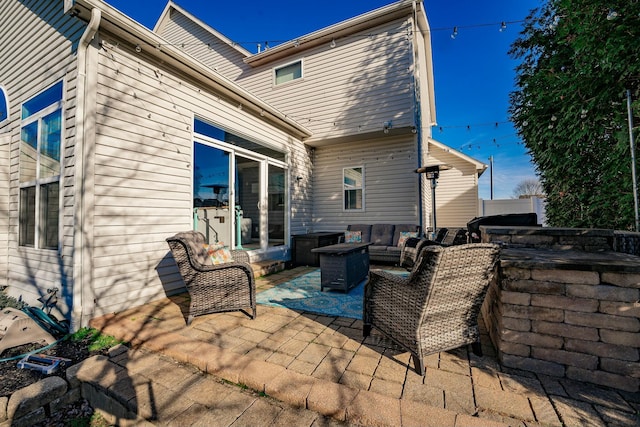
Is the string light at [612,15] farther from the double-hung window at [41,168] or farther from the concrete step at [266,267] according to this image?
the double-hung window at [41,168]

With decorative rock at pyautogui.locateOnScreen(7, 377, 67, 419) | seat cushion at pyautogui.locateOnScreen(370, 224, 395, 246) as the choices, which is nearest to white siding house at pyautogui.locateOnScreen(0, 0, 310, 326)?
decorative rock at pyautogui.locateOnScreen(7, 377, 67, 419)

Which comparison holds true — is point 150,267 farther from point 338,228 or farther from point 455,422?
point 338,228

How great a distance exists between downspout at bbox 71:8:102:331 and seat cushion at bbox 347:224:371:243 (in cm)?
497

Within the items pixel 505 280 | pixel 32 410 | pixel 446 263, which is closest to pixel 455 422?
pixel 446 263

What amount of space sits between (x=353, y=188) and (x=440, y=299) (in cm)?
556

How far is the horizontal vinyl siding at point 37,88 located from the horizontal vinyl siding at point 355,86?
4775mm

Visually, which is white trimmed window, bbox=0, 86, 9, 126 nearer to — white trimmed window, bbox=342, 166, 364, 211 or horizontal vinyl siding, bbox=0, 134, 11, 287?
horizontal vinyl siding, bbox=0, 134, 11, 287

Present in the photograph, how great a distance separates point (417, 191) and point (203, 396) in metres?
5.95

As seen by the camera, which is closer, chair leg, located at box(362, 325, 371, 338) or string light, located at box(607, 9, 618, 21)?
chair leg, located at box(362, 325, 371, 338)

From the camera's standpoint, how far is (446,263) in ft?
5.50

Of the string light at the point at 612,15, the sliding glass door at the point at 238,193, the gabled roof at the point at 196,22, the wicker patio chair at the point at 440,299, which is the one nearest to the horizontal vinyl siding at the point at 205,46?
the gabled roof at the point at 196,22

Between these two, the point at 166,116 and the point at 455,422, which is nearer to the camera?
the point at 455,422

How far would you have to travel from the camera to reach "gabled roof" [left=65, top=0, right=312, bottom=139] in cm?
279

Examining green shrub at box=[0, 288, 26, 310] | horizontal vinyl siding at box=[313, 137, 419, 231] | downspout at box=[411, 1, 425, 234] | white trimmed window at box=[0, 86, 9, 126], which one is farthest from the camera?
horizontal vinyl siding at box=[313, 137, 419, 231]
